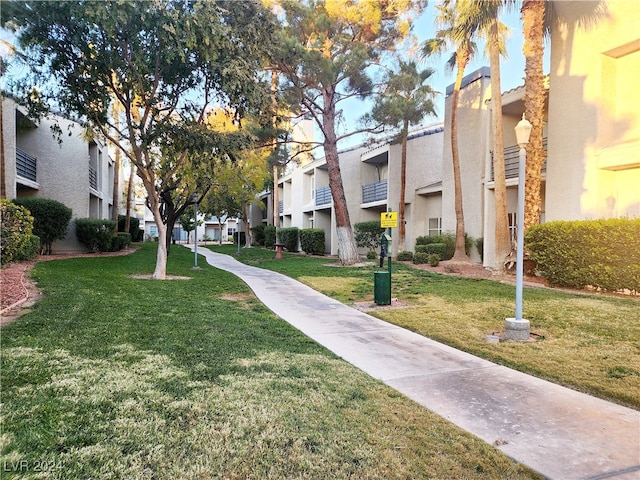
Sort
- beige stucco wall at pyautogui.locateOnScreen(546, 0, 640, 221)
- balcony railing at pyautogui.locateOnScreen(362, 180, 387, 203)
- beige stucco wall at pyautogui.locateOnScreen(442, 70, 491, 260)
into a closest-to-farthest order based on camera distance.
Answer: beige stucco wall at pyautogui.locateOnScreen(546, 0, 640, 221), beige stucco wall at pyautogui.locateOnScreen(442, 70, 491, 260), balcony railing at pyautogui.locateOnScreen(362, 180, 387, 203)

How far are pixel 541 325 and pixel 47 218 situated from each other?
18728mm

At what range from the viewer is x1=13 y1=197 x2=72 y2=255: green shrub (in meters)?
16.9

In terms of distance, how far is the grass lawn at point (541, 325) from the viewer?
4652 millimetres

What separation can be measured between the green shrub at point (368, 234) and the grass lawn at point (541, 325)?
9.71 meters

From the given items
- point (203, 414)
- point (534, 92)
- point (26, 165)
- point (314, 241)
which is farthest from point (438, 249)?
point (26, 165)

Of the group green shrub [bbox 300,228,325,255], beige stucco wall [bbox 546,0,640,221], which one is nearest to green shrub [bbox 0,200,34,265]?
beige stucco wall [bbox 546,0,640,221]

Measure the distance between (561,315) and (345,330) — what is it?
13.4 ft

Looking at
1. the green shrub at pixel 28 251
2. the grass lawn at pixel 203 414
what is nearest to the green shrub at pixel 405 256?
the grass lawn at pixel 203 414

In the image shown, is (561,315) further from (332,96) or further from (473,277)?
(332,96)

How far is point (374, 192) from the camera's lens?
2347cm

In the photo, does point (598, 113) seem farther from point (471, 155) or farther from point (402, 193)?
point (402, 193)

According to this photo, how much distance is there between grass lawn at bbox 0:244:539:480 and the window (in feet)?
51.8

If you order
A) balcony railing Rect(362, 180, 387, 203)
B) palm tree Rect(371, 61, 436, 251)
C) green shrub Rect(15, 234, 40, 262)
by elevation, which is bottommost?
green shrub Rect(15, 234, 40, 262)

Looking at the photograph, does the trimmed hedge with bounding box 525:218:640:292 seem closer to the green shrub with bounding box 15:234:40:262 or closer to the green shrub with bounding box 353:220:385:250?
the green shrub with bounding box 353:220:385:250
